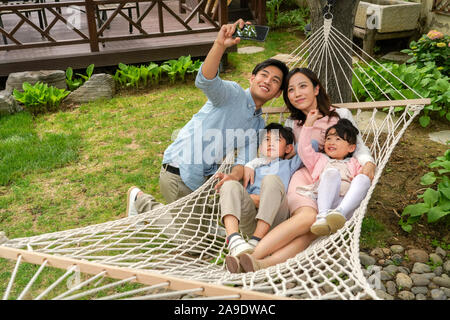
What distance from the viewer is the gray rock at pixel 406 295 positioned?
82.7 inches

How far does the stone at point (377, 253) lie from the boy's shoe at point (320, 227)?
61cm

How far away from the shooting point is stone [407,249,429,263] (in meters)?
2.31

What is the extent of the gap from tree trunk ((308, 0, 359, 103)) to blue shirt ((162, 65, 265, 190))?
77cm

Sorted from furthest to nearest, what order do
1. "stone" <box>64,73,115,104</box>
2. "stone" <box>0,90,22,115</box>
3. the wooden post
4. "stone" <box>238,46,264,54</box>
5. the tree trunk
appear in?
1. "stone" <box>238,46,264,54</box>
2. the wooden post
3. "stone" <box>64,73,115,104</box>
4. "stone" <box>0,90,22,115</box>
5. the tree trunk

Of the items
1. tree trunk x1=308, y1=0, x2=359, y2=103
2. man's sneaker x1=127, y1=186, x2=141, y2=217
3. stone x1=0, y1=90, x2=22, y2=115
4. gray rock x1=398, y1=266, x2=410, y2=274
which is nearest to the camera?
gray rock x1=398, y1=266, x2=410, y2=274

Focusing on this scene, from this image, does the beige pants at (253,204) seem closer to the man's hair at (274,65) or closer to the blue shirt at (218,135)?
the blue shirt at (218,135)

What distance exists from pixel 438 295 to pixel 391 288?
0.21m

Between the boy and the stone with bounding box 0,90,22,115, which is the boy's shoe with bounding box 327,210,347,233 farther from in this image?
the stone with bounding box 0,90,22,115

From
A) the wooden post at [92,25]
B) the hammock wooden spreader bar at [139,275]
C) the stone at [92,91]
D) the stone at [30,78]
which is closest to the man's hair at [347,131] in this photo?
the hammock wooden spreader bar at [139,275]

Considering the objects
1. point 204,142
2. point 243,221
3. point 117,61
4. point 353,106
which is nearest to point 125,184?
point 204,142

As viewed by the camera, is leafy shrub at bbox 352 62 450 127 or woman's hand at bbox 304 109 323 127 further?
leafy shrub at bbox 352 62 450 127

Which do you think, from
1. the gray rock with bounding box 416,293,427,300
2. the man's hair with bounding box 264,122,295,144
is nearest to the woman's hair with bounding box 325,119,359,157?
the man's hair with bounding box 264,122,295,144

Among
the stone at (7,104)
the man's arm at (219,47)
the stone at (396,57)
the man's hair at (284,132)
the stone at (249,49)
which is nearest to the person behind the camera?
the man's arm at (219,47)

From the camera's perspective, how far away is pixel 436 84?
367cm
